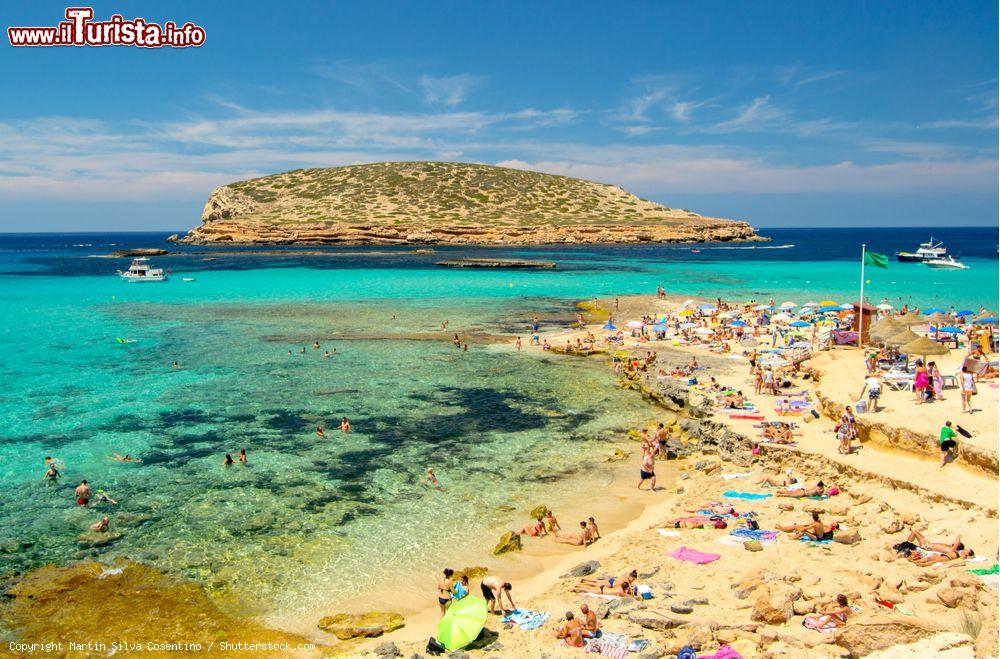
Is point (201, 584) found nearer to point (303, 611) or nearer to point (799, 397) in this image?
point (303, 611)

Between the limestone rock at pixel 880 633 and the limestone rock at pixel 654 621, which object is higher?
the limestone rock at pixel 880 633

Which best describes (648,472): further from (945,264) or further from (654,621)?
(945,264)

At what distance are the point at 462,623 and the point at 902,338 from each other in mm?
25775

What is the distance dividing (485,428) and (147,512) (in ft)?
35.5

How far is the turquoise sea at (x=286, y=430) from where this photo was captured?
14992 millimetres

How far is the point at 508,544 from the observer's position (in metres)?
14.9

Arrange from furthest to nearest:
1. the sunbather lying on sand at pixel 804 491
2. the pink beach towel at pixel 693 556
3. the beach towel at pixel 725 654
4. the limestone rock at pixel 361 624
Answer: the sunbather lying on sand at pixel 804 491 < the pink beach towel at pixel 693 556 < the limestone rock at pixel 361 624 < the beach towel at pixel 725 654

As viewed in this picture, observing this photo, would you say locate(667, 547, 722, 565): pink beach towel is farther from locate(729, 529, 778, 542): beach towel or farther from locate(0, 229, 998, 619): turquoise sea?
locate(0, 229, 998, 619): turquoise sea

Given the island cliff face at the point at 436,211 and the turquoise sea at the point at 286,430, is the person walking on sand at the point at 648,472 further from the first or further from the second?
the island cliff face at the point at 436,211

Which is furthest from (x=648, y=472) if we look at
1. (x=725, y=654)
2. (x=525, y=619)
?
(x=725, y=654)

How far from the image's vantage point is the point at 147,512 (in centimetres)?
1666

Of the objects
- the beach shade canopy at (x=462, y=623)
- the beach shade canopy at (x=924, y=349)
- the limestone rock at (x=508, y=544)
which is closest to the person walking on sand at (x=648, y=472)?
the limestone rock at (x=508, y=544)

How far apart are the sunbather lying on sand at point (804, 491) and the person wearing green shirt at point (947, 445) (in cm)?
279

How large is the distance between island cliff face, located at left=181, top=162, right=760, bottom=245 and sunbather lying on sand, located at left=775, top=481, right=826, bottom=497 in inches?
4678
